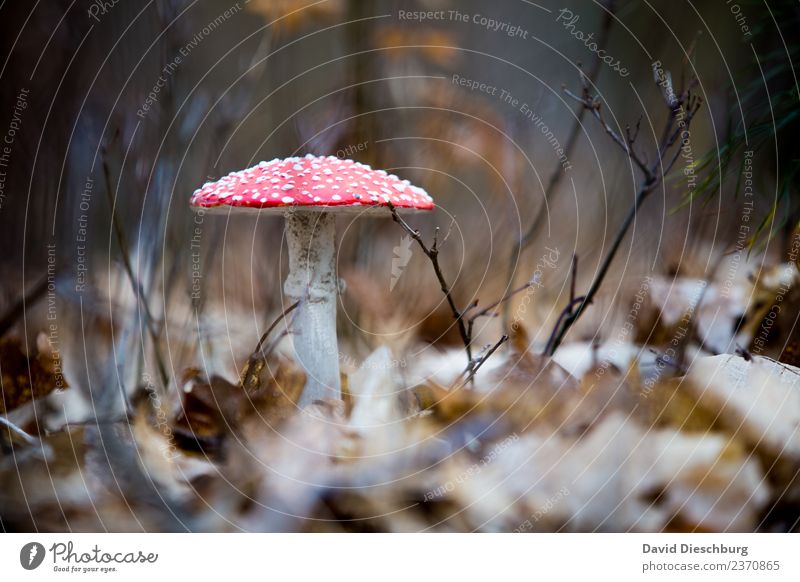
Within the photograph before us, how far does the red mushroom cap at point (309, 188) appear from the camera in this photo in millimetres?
441

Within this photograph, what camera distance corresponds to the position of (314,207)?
47 centimetres

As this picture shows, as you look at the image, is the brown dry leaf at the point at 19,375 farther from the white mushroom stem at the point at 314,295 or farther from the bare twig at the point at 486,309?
the bare twig at the point at 486,309

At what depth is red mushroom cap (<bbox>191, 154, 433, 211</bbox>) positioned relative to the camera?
44cm

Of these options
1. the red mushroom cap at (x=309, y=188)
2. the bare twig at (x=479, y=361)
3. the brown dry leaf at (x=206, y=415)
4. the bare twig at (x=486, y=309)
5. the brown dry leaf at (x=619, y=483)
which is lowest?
the brown dry leaf at (x=619, y=483)

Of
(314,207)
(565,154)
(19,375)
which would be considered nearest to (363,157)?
(314,207)

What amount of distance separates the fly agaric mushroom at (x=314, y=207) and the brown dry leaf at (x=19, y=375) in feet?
0.66

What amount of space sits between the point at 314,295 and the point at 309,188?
0.11m

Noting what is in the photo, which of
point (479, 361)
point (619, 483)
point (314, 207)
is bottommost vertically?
point (619, 483)

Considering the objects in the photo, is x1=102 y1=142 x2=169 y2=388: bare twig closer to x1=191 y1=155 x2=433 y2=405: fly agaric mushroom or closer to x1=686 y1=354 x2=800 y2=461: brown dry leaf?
x1=191 y1=155 x2=433 y2=405: fly agaric mushroom

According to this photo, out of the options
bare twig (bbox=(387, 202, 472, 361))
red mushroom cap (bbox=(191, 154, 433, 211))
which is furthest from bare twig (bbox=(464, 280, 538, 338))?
red mushroom cap (bbox=(191, 154, 433, 211))

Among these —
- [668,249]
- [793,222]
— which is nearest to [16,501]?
[668,249]

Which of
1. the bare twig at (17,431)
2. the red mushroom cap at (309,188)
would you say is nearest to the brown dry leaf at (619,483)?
the red mushroom cap at (309,188)

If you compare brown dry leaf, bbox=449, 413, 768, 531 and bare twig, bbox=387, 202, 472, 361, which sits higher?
bare twig, bbox=387, 202, 472, 361

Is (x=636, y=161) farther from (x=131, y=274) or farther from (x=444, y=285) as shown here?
(x=131, y=274)
